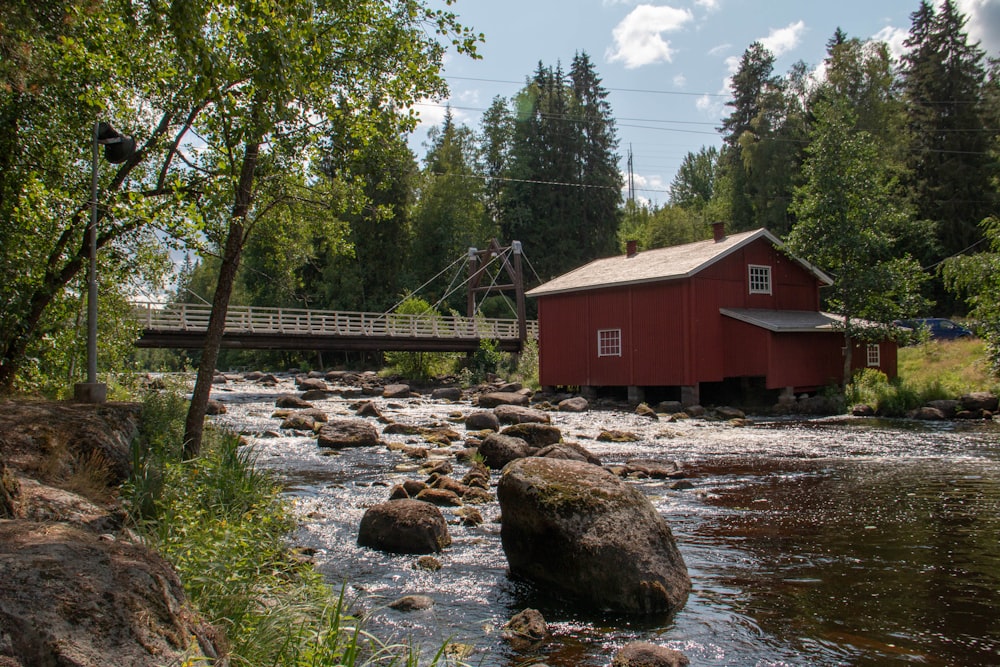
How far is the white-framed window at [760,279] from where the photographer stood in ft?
73.2

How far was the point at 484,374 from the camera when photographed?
32375mm

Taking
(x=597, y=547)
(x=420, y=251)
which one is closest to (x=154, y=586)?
(x=597, y=547)

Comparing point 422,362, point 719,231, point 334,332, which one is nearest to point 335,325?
point 334,332

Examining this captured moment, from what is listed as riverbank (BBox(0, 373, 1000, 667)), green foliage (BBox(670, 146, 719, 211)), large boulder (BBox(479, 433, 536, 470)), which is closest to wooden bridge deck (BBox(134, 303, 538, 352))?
riverbank (BBox(0, 373, 1000, 667))

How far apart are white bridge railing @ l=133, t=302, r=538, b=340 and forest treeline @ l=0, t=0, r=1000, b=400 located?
7.53 ft

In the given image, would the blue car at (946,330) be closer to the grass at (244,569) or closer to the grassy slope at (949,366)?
the grassy slope at (949,366)

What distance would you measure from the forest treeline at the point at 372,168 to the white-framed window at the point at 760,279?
125cm

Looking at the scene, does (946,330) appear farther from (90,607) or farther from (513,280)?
(90,607)

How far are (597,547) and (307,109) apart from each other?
244 inches

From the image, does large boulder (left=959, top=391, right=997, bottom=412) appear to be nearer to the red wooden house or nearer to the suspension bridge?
the red wooden house

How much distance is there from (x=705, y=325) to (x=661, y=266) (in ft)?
7.67

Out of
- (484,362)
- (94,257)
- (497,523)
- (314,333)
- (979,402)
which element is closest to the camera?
(497,523)

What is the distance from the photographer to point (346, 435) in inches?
541

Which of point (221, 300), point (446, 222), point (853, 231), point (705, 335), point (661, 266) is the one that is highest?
point (446, 222)
